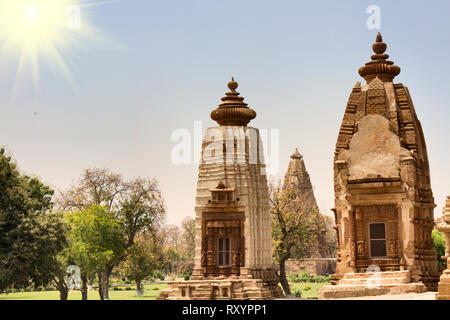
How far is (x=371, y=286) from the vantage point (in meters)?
20.3

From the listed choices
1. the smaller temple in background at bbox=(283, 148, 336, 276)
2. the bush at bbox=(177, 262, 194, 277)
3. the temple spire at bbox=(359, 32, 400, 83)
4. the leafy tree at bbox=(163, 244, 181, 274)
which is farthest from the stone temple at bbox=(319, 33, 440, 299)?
the leafy tree at bbox=(163, 244, 181, 274)

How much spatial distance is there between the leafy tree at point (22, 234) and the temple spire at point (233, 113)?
10039mm

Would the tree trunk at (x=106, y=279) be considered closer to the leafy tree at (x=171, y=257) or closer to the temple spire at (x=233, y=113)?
the temple spire at (x=233, y=113)

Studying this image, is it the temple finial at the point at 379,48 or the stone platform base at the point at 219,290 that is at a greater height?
the temple finial at the point at 379,48

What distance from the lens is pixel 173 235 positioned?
101625mm

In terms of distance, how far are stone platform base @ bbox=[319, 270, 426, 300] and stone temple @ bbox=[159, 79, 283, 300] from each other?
33.9 ft

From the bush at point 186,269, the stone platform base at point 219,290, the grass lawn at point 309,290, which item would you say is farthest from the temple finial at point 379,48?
the bush at point 186,269

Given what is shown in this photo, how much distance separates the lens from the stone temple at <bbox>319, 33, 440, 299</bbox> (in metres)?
21.4

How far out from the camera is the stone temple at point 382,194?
843 inches

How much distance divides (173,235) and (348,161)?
81.0 meters

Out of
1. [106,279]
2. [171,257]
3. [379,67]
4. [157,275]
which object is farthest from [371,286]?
[157,275]

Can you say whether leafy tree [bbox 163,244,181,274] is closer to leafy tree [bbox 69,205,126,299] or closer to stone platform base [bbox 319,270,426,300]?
leafy tree [bbox 69,205,126,299]

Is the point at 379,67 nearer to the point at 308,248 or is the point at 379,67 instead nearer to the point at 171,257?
the point at 308,248
